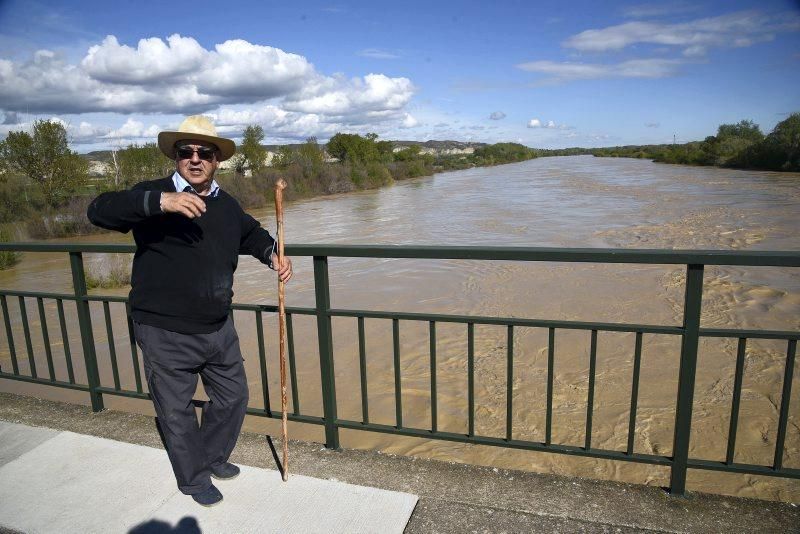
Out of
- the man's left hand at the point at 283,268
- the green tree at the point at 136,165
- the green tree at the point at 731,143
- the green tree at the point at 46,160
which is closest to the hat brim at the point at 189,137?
the man's left hand at the point at 283,268

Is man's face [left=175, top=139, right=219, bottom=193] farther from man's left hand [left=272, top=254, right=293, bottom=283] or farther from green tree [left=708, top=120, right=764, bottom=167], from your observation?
green tree [left=708, top=120, right=764, bottom=167]

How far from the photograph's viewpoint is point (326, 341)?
3008 mm

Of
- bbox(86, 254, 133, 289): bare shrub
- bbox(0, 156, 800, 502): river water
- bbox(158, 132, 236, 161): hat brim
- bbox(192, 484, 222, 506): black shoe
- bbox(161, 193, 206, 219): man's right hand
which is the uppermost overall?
bbox(158, 132, 236, 161): hat brim

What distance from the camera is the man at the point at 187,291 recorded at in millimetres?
2389

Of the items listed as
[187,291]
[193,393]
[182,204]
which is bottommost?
[193,393]

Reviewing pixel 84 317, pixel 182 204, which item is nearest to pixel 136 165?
pixel 84 317

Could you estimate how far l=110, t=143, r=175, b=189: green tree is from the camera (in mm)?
32656

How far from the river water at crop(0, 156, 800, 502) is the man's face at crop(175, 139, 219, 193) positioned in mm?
3956

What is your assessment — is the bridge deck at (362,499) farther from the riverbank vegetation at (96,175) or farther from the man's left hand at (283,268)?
the riverbank vegetation at (96,175)

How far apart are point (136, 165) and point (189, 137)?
115 feet

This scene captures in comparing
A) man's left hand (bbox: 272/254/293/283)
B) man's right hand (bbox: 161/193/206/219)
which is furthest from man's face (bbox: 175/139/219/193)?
man's left hand (bbox: 272/254/293/283)

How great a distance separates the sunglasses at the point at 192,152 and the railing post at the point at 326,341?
752 mm

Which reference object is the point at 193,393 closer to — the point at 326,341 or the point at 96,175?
the point at 326,341

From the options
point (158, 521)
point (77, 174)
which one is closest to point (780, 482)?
point (158, 521)
